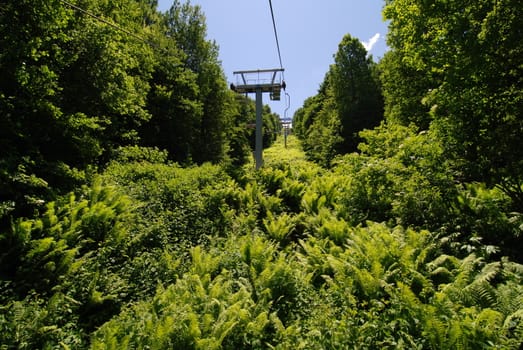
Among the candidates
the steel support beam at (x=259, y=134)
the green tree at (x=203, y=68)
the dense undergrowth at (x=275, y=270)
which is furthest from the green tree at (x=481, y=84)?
the green tree at (x=203, y=68)

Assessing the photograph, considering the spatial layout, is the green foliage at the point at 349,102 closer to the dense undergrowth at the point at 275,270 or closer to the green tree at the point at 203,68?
the green tree at the point at 203,68

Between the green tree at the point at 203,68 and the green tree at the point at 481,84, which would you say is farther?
the green tree at the point at 203,68

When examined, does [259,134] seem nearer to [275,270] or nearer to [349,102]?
[275,270]

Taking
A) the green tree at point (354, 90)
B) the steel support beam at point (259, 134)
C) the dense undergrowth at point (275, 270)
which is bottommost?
the dense undergrowth at point (275, 270)

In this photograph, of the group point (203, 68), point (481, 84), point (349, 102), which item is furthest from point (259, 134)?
→ point (349, 102)

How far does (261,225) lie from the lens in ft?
26.5

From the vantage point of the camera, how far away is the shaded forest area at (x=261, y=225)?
134 inches

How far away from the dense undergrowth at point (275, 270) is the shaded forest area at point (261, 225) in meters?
0.03

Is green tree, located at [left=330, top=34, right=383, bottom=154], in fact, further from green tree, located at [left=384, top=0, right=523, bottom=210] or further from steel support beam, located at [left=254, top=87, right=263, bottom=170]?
green tree, located at [left=384, top=0, right=523, bottom=210]

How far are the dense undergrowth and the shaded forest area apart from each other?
29mm

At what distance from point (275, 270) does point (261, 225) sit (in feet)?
11.4

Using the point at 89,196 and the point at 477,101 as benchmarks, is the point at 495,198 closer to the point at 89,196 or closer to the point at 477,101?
the point at 477,101

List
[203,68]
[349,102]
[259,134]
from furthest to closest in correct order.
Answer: [349,102], [203,68], [259,134]

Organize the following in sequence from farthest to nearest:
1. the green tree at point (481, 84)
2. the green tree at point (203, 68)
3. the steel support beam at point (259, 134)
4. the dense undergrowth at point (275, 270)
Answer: the green tree at point (203, 68), the steel support beam at point (259, 134), the green tree at point (481, 84), the dense undergrowth at point (275, 270)
